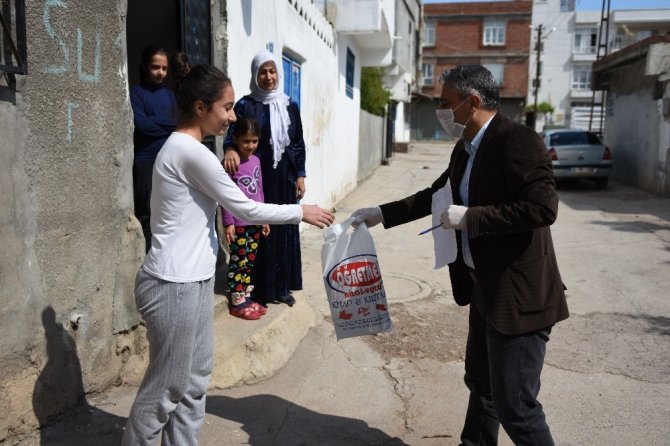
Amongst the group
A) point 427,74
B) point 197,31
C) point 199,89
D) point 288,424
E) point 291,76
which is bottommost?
point 288,424

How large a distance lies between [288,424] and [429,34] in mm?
44498

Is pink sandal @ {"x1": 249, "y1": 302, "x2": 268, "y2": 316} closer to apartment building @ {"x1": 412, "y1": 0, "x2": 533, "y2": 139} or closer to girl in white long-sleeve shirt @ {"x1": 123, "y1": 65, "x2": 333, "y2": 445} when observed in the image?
girl in white long-sleeve shirt @ {"x1": 123, "y1": 65, "x2": 333, "y2": 445}

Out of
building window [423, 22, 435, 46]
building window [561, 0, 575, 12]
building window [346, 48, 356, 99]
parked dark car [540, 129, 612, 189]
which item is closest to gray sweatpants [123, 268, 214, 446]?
building window [346, 48, 356, 99]

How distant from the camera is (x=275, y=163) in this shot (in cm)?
437

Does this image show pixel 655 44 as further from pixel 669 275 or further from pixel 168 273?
pixel 168 273

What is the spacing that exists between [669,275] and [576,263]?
1.01 meters

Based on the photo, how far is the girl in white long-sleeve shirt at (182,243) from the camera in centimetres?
237

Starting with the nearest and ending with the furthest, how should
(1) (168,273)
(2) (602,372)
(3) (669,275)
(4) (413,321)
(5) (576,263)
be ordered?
(1) (168,273), (2) (602,372), (4) (413,321), (3) (669,275), (5) (576,263)

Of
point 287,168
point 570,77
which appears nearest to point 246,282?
point 287,168

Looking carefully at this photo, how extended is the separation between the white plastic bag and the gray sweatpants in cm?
67

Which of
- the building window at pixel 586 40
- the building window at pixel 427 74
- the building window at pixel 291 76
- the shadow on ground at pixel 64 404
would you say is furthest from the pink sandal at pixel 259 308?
the building window at pixel 586 40

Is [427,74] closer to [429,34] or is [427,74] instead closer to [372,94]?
[429,34]

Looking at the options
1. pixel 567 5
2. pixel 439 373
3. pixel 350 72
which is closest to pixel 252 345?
pixel 439 373

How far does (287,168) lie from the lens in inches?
177
